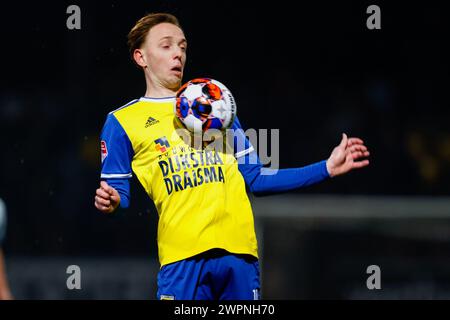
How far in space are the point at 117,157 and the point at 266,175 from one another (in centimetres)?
74

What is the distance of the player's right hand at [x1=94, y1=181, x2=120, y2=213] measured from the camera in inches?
191

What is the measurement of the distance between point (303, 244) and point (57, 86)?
359cm

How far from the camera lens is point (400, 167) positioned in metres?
10.3

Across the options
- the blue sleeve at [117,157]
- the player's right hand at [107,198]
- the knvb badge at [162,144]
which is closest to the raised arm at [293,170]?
the knvb badge at [162,144]

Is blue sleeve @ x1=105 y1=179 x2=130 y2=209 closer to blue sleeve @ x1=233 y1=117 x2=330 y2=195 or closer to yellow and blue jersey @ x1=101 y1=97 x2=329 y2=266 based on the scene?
yellow and blue jersey @ x1=101 y1=97 x2=329 y2=266

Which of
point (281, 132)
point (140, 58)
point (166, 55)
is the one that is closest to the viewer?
point (166, 55)

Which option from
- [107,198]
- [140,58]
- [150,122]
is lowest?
[107,198]

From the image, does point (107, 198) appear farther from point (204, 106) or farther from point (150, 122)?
point (204, 106)

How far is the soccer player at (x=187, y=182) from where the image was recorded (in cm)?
490

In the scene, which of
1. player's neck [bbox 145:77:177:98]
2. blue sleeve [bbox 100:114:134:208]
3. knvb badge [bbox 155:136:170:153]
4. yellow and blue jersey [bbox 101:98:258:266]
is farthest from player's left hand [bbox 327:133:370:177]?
blue sleeve [bbox 100:114:134:208]

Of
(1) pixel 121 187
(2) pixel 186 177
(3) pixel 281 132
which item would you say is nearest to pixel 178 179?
(2) pixel 186 177

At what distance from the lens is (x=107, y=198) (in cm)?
486
